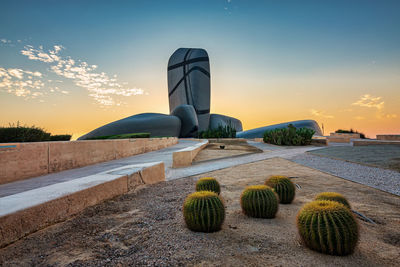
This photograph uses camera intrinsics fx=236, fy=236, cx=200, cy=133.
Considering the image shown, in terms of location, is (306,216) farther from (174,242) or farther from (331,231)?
(174,242)

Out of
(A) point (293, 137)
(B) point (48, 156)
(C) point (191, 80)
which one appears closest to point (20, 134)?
(B) point (48, 156)

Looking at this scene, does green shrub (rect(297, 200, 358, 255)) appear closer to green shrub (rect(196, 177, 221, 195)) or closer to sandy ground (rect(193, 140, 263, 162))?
green shrub (rect(196, 177, 221, 195))

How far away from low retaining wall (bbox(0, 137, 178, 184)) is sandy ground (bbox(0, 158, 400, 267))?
3959mm

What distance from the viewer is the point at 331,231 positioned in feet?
7.85

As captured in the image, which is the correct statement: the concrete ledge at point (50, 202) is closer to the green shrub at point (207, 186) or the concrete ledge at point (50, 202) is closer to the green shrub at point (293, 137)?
the green shrub at point (207, 186)

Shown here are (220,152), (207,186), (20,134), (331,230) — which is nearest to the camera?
(331,230)

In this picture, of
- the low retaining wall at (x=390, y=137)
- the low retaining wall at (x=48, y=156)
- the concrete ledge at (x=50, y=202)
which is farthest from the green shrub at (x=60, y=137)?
the low retaining wall at (x=390, y=137)

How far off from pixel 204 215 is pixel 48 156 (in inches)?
251

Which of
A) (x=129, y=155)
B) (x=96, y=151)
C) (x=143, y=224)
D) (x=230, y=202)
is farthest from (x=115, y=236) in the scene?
(x=129, y=155)

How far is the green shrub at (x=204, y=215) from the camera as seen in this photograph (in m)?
2.89

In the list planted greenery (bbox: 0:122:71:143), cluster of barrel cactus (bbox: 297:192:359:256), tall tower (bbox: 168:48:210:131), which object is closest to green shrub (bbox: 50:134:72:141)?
planted greenery (bbox: 0:122:71:143)

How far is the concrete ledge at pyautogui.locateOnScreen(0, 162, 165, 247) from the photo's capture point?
96.1 inches

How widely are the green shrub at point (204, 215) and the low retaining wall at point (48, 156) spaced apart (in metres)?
5.65

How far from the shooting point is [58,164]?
24.8 ft
